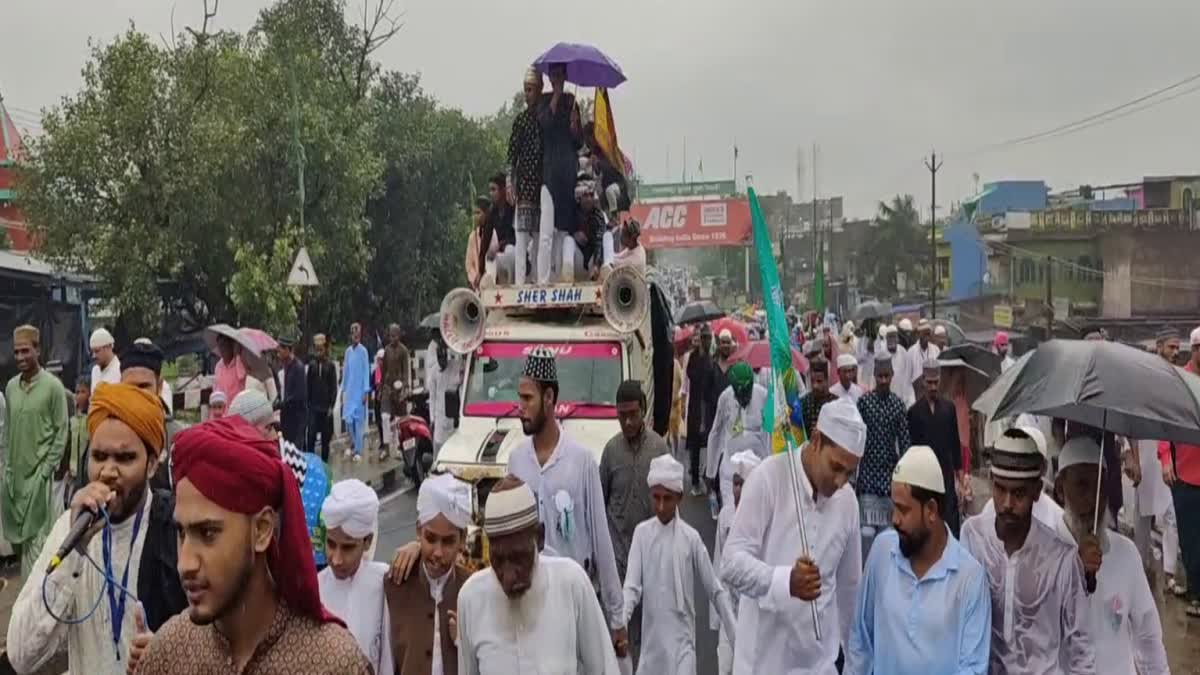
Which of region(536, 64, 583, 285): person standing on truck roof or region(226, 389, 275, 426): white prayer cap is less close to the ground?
region(536, 64, 583, 285): person standing on truck roof

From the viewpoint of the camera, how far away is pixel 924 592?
13.7ft

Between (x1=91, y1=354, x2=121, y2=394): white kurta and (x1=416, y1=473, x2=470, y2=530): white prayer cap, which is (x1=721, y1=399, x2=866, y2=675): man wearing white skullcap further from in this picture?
(x1=91, y1=354, x2=121, y2=394): white kurta

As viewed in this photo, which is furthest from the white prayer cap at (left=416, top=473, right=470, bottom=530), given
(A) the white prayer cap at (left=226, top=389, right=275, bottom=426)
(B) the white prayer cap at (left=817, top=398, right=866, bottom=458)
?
(A) the white prayer cap at (left=226, top=389, right=275, bottom=426)

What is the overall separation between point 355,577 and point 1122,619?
2.86 metres

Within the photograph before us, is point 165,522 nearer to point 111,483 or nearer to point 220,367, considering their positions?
point 111,483

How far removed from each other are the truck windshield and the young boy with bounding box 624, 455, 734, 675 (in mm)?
3759

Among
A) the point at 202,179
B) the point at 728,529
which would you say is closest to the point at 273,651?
the point at 728,529

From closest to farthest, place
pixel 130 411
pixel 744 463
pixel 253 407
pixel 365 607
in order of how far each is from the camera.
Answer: pixel 130 411 < pixel 365 607 < pixel 253 407 < pixel 744 463

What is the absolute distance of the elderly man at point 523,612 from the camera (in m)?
3.67

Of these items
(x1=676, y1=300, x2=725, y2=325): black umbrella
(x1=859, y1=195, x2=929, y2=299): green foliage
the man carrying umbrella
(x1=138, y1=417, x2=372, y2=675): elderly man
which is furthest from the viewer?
(x1=859, y1=195, x2=929, y2=299): green foliage

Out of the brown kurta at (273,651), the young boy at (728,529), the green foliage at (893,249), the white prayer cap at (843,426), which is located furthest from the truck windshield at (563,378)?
the green foliage at (893,249)

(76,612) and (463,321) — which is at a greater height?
(463,321)

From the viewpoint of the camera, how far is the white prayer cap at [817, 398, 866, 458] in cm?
480

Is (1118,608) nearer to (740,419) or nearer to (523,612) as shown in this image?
(523,612)
